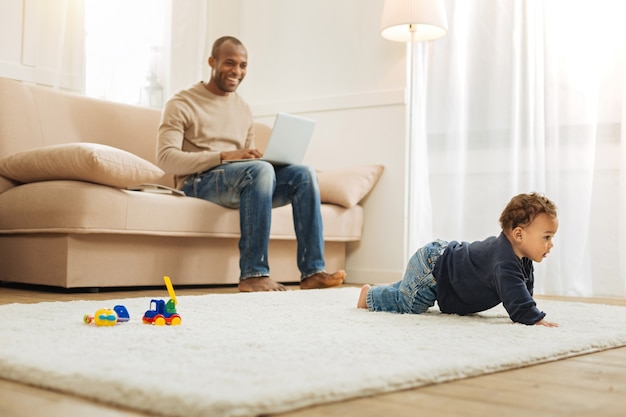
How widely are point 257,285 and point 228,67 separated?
91 cm

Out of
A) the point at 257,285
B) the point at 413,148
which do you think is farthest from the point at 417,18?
the point at 257,285

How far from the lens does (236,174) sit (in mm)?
2938

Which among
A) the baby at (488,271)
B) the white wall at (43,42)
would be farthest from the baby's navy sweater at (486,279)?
the white wall at (43,42)

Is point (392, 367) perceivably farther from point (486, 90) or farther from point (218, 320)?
point (486, 90)

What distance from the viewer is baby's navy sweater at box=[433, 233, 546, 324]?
176 cm

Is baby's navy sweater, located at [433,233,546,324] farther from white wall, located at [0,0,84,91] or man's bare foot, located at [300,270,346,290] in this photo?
white wall, located at [0,0,84,91]

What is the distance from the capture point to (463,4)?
3635 mm

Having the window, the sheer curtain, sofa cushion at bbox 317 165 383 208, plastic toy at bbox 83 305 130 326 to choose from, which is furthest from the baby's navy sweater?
the window

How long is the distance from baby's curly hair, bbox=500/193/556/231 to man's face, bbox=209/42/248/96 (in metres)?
1.60

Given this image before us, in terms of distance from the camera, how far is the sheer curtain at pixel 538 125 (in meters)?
3.26

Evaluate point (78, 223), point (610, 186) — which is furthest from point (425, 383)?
point (610, 186)

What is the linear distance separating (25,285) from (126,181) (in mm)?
611

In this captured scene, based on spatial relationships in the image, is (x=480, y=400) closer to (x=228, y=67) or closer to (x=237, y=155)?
(x=237, y=155)

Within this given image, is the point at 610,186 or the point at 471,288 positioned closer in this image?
the point at 471,288
